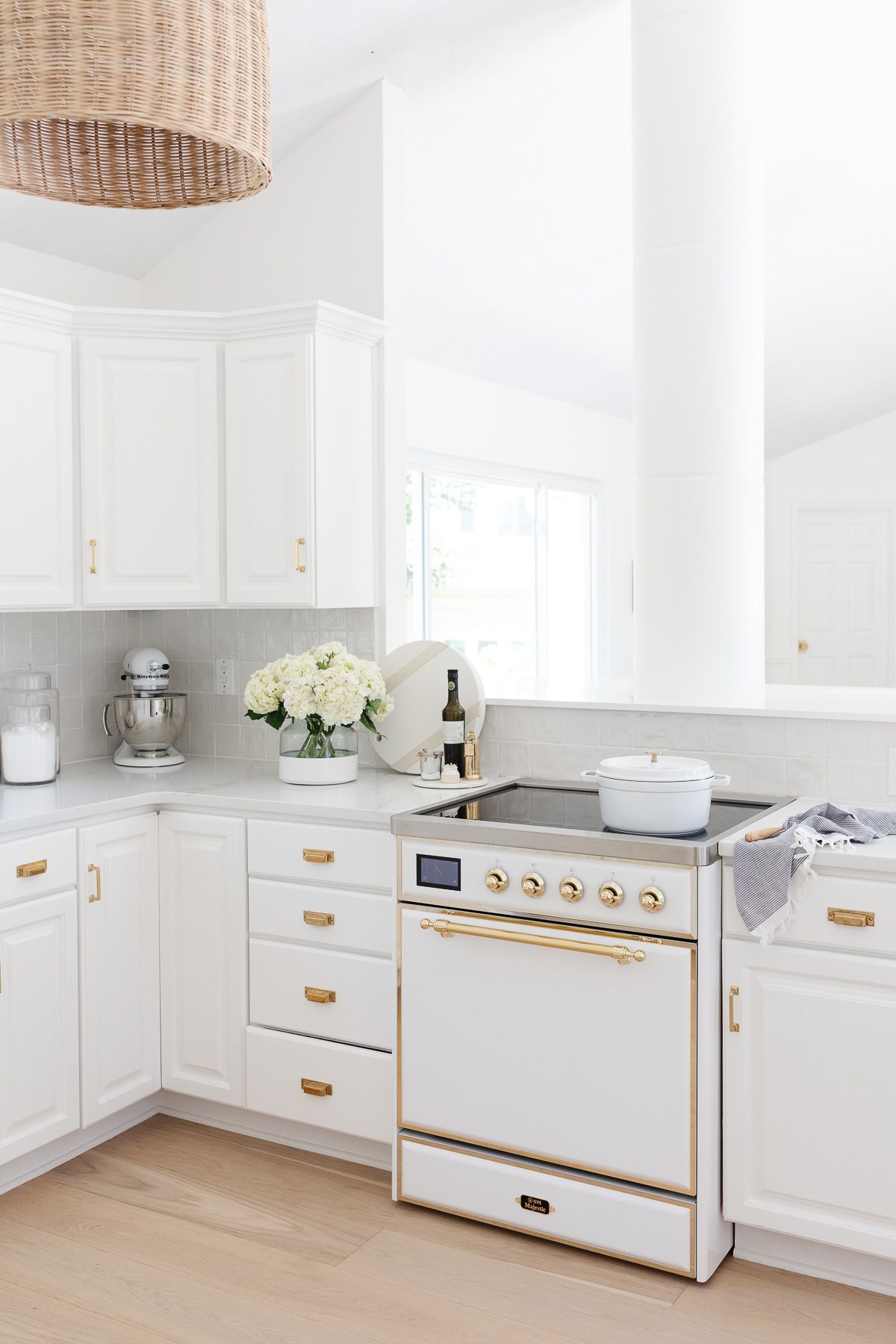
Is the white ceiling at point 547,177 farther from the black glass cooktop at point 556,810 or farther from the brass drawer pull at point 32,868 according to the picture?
the black glass cooktop at point 556,810

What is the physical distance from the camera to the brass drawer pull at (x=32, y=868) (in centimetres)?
270

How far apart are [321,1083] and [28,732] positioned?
1225mm

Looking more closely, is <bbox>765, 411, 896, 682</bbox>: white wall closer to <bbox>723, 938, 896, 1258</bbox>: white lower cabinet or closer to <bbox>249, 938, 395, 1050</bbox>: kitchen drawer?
<bbox>249, 938, 395, 1050</bbox>: kitchen drawer

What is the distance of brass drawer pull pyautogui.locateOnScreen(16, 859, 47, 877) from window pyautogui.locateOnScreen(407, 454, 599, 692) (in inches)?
121

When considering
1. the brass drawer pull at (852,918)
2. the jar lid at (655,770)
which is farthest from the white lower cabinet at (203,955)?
the brass drawer pull at (852,918)

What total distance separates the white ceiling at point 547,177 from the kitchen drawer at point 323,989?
7.16ft

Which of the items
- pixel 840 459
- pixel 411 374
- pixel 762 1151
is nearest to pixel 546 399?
pixel 411 374

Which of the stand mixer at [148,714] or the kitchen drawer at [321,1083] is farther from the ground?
the stand mixer at [148,714]

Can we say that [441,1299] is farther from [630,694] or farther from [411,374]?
[411,374]

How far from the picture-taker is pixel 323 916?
112 inches

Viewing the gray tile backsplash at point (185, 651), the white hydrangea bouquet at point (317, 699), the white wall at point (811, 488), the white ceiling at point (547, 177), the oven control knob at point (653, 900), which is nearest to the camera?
the oven control knob at point (653, 900)

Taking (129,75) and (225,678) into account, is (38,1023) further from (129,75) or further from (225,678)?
(129,75)

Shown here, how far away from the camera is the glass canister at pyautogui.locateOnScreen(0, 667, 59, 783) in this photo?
321cm

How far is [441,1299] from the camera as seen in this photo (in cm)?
234
